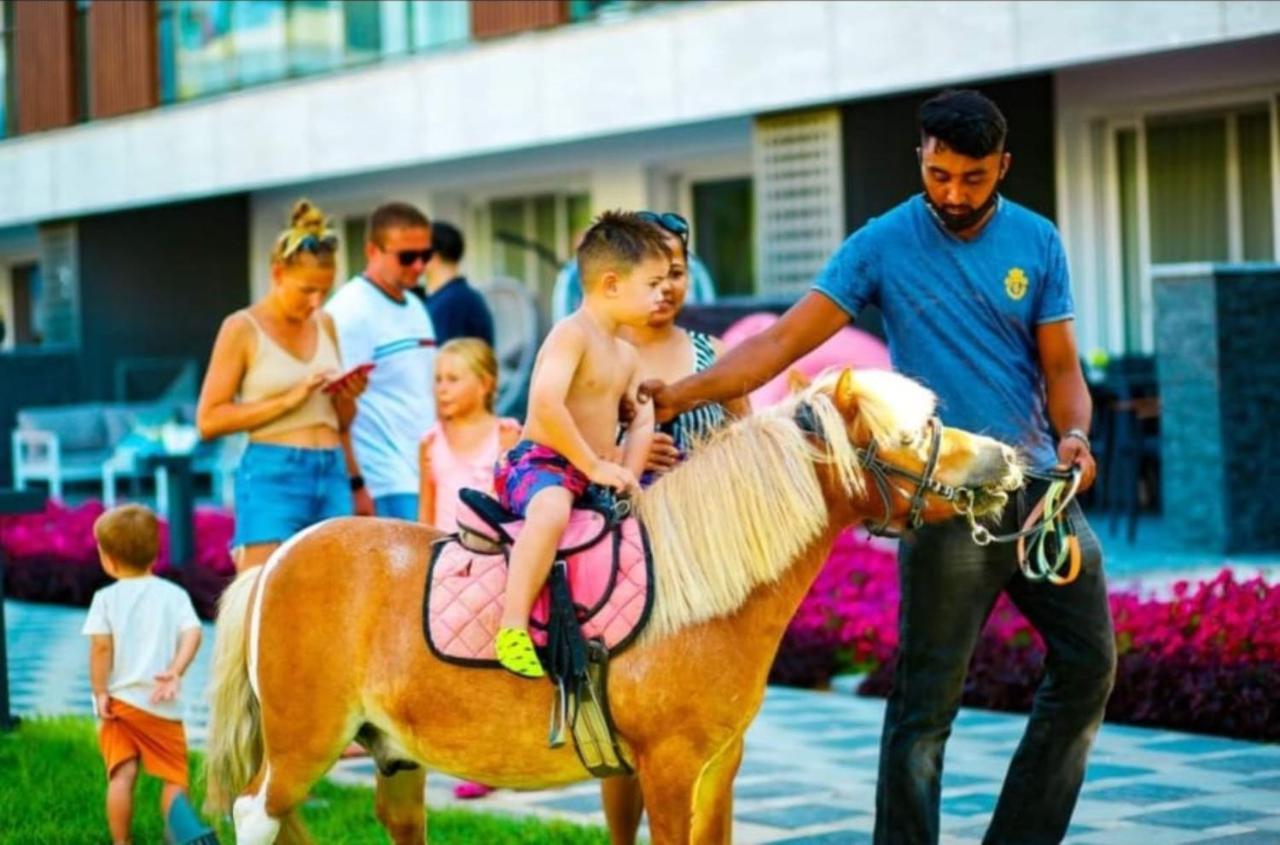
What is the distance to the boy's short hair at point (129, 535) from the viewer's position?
6.93 meters

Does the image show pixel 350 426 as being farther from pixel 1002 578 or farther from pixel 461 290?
pixel 1002 578

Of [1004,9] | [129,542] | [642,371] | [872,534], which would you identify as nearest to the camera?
[872,534]

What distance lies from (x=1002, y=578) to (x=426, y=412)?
3.47 m

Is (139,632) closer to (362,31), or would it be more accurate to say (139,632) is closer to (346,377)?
(346,377)

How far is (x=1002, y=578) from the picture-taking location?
5.54 m

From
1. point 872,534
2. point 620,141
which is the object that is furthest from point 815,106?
point 872,534

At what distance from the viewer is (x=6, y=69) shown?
Answer: 1084 inches

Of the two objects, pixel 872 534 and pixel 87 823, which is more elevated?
pixel 872 534

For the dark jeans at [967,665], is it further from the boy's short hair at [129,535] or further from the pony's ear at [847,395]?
the boy's short hair at [129,535]

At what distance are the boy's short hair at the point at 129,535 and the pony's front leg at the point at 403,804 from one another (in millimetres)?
1369

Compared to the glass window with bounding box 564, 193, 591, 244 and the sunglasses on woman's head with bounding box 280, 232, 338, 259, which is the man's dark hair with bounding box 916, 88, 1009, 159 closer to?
the sunglasses on woman's head with bounding box 280, 232, 338, 259

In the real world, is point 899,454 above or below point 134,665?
above

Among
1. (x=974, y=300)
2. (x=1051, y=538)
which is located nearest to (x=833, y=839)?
(x=1051, y=538)

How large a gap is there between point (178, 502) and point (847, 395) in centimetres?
1065
